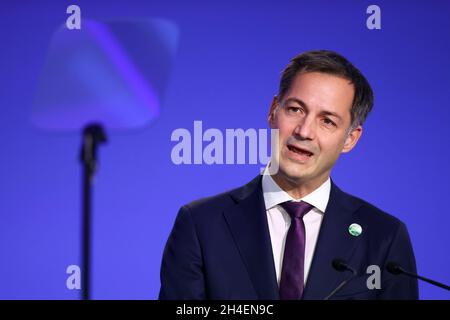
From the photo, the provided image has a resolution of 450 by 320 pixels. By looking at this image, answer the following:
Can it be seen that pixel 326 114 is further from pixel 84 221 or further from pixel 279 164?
pixel 84 221

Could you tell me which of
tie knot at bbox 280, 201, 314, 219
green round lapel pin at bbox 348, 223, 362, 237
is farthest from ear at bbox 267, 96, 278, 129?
green round lapel pin at bbox 348, 223, 362, 237

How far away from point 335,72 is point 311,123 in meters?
0.17

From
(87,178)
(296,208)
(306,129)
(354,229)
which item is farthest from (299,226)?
(87,178)

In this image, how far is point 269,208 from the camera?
2029 millimetres

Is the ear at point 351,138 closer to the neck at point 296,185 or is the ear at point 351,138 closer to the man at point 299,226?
the man at point 299,226

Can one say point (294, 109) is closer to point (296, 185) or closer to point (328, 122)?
point (328, 122)

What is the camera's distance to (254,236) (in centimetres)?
195

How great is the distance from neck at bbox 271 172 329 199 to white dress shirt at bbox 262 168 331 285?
0.05 ft

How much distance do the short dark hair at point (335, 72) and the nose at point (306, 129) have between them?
5.3 inches

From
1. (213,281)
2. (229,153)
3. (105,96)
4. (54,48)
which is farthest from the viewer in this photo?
(229,153)

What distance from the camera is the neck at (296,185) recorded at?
6.75 ft

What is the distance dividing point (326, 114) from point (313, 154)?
125mm

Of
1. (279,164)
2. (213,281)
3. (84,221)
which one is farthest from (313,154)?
(84,221)
